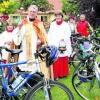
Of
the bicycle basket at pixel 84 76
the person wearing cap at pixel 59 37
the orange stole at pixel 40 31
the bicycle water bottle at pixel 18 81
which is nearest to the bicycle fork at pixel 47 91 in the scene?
the bicycle water bottle at pixel 18 81

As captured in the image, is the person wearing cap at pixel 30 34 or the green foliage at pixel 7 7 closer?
the person wearing cap at pixel 30 34

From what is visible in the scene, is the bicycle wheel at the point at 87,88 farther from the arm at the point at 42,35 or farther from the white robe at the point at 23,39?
the white robe at the point at 23,39

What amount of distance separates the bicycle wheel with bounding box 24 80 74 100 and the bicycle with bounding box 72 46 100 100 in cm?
88

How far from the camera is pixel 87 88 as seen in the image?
25.0 feet

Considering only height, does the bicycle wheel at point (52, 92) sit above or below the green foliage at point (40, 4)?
above

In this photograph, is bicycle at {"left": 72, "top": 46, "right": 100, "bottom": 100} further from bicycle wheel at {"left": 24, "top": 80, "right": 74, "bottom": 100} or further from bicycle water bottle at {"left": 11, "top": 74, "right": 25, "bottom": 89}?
bicycle water bottle at {"left": 11, "top": 74, "right": 25, "bottom": 89}

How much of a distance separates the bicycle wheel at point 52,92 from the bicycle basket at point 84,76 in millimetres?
1039

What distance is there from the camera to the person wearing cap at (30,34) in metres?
7.51

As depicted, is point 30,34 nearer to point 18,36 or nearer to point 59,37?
point 18,36

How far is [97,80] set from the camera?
7.18 metres

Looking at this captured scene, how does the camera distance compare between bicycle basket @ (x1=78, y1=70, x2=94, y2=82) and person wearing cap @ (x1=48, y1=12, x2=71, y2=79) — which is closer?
bicycle basket @ (x1=78, y1=70, x2=94, y2=82)

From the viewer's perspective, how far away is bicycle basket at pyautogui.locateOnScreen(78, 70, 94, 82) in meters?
7.43

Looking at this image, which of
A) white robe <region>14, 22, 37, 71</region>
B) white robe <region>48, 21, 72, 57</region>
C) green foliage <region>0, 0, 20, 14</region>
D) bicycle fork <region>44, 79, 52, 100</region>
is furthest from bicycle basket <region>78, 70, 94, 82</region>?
green foliage <region>0, 0, 20, 14</region>

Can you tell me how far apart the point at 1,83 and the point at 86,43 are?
104 inches
